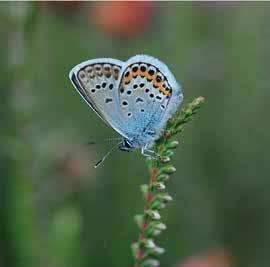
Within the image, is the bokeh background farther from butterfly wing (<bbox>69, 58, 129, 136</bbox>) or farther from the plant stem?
the plant stem

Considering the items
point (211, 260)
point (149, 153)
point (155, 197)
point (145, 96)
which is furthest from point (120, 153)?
point (155, 197)

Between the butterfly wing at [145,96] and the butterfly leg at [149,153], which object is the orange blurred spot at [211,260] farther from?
the butterfly leg at [149,153]

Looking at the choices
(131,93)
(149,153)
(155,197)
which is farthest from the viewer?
(131,93)

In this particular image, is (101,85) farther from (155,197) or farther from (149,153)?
(155,197)

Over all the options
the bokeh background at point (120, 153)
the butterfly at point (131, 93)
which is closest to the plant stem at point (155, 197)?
the butterfly at point (131, 93)

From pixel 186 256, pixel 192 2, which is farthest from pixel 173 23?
pixel 186 256

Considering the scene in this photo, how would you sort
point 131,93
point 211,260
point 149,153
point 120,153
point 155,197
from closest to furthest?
point 155,197
point 149,153
point 131,93
point 211,260
point 120,153

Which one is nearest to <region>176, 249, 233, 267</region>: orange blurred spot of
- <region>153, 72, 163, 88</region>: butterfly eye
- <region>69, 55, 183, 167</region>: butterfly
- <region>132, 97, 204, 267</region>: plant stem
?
<region>69, 55, 183, 167</region>: butterfly

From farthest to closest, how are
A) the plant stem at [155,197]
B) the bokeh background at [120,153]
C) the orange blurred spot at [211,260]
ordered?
the orange blurred spot at [211,260]
the bokeh background at [120,153]
the plant stem at [155,197]

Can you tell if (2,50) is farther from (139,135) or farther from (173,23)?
(139,135)
